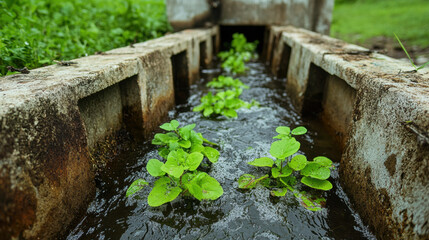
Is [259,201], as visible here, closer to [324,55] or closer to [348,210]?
[348,210]

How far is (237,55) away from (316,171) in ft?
17.7

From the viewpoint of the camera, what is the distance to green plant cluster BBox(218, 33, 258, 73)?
6191 millimetres

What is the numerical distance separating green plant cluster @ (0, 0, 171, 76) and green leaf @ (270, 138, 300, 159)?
2.38 meters

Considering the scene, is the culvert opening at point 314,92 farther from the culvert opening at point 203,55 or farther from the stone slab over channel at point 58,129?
the culvert opening at point 203,55

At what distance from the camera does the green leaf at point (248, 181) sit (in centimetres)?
226

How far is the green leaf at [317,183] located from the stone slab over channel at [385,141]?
0.64 feet

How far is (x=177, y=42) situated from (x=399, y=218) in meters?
3.33

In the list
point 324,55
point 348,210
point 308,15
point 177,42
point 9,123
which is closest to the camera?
point 9,123

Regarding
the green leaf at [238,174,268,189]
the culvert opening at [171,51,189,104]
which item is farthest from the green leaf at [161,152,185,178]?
the culvert opening at [171,51,189,104]

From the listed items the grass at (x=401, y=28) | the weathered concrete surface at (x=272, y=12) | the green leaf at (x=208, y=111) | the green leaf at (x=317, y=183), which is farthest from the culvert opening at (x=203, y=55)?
the grass at (x=401, y=28)

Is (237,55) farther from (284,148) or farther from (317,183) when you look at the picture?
(317,183)

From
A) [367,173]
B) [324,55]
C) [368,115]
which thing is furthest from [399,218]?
[324,55]

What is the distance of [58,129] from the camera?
1.68 metres

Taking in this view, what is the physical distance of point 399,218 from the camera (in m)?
1.54
